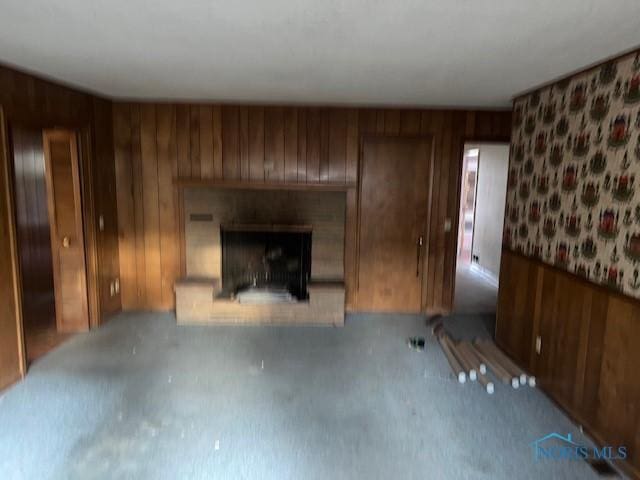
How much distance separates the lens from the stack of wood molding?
3.16 m

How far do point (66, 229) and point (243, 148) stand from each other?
6.04 feet

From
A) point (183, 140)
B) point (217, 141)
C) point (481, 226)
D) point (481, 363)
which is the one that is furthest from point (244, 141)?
point (481, 226)

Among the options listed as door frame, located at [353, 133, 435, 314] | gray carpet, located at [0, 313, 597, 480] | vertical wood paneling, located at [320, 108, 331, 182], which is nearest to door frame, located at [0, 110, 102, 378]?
gray carpet, located at [0, 313, 597, 480]

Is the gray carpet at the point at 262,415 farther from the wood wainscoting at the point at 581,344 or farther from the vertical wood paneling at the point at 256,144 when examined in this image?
the vertical wood paneling at the point at 256,144

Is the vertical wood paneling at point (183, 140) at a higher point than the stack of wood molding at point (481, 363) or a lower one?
higher

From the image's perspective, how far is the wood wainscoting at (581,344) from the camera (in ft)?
7.32

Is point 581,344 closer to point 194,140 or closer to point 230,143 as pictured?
point 230,143

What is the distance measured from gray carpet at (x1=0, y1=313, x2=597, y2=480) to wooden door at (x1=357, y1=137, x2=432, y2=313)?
91 centimetres

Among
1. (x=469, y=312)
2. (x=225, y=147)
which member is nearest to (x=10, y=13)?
(x=225, y=147)

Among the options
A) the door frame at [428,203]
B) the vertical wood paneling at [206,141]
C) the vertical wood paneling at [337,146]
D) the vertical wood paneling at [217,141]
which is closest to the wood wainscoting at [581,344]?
the door frame at [428,203]

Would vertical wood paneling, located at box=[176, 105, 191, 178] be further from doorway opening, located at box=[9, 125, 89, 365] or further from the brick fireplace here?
doorway opening, located at box=[9, 125, 89, 365]

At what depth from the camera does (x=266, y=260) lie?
15.1ft

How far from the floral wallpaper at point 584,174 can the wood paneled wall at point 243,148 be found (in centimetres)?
→ 101

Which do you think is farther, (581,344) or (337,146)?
(337,146)
